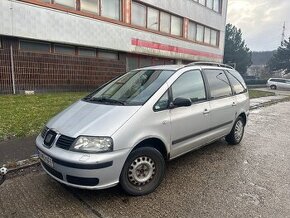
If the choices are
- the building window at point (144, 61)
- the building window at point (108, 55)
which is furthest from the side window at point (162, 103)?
the building window at point (144, 61)

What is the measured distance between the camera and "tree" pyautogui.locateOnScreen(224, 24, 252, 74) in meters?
42.3

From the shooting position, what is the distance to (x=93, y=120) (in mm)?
3070

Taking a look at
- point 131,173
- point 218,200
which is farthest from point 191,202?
point 131,173

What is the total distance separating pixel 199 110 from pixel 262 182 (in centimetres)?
142

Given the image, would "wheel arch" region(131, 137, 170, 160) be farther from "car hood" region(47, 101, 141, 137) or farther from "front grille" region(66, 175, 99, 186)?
"front grille" region(66, 175, 99, 186)

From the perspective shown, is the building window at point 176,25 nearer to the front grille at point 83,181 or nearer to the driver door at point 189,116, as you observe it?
the driver door at point 189,116

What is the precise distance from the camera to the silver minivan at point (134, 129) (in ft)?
9.36

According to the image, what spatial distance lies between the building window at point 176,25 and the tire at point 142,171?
17.4 metres

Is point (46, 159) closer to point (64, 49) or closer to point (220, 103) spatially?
point (220, 103)

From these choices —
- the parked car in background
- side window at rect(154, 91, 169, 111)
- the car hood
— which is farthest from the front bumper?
the parked car in background

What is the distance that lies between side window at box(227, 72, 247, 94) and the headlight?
351 cm

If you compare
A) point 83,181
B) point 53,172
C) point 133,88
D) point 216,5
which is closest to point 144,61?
point 216,5

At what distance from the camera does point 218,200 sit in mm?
3150

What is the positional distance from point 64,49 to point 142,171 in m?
10.9
